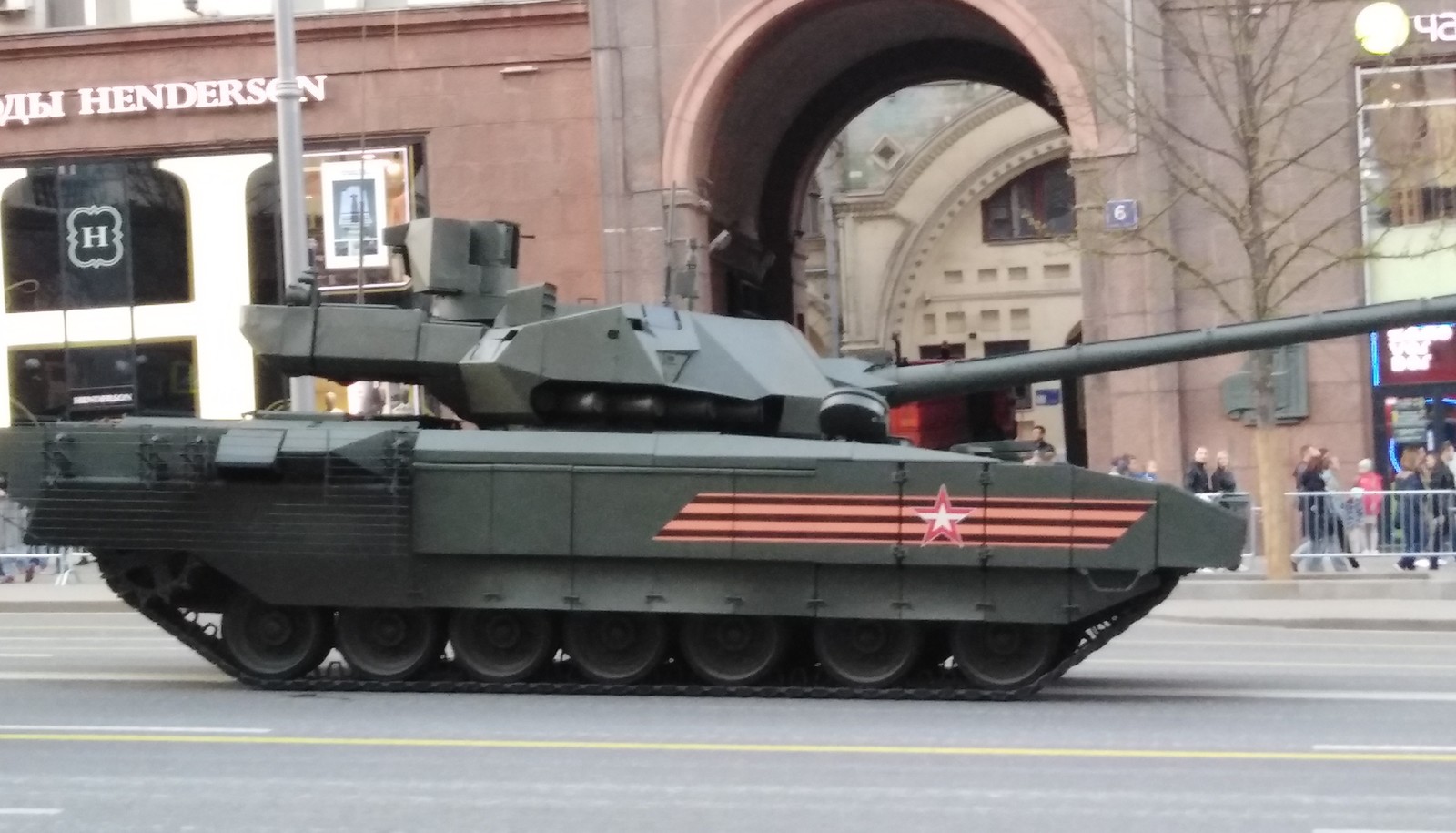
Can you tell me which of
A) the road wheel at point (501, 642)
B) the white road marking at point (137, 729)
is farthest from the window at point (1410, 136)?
the white road marking at point (137, 729)

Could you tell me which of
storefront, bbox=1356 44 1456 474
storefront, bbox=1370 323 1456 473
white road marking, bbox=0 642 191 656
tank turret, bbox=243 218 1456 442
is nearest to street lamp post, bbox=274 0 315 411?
white road marking, bbox=0 642 191 656

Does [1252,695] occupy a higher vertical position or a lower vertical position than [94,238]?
lower

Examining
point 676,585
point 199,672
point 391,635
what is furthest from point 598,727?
point 199,672

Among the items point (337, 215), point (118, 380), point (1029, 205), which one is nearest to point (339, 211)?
point (337, 215)

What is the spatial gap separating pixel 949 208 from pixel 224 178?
20.0m

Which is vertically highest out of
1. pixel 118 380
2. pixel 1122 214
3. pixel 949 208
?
pixel 949 208

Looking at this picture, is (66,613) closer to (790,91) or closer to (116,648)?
(116,648)

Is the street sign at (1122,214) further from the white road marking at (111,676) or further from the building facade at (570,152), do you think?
the white road marking at (111,676)

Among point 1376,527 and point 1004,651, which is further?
point 1376,527

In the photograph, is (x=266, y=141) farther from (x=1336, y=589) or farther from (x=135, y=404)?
(x=1336, y=589)

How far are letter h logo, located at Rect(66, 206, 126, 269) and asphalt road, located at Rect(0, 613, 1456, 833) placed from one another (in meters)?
13.3

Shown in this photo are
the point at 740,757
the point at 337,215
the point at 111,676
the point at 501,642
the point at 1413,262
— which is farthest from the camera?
the point at 337,215

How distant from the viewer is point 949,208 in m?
43.5

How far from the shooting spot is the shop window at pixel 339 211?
2617 centimetres
